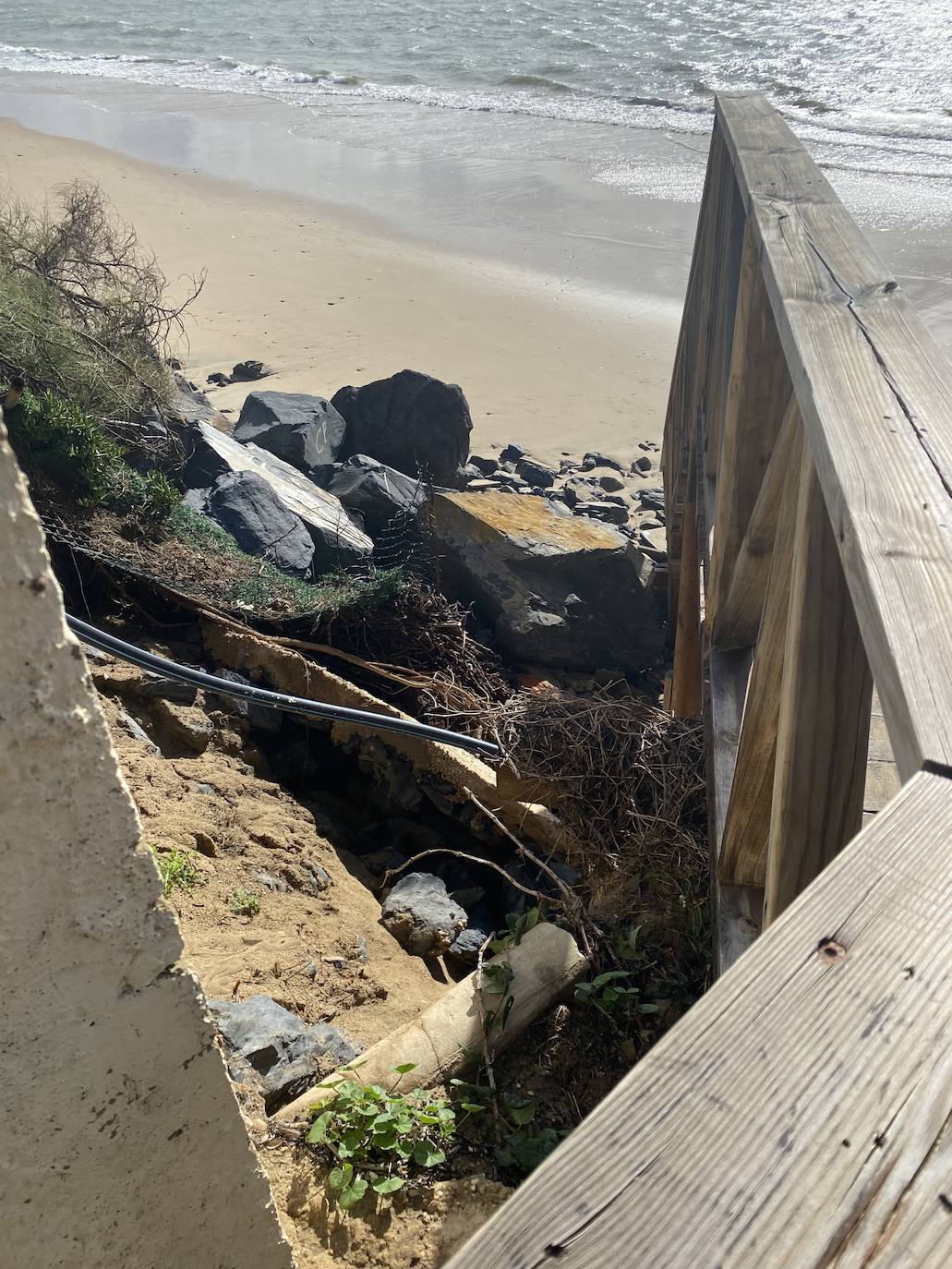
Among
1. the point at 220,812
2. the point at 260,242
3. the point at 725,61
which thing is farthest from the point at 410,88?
the point at 220,812

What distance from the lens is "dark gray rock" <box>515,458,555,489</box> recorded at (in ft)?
25.3

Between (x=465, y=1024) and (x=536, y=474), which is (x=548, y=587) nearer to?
(x=536, y=474)

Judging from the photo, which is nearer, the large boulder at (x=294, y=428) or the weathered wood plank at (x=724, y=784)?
the weathered wood plank at (x=724, y=784)

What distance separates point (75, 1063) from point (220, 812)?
2.35 meters

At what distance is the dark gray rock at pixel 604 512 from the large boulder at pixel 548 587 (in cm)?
178

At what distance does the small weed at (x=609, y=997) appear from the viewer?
9.53ft

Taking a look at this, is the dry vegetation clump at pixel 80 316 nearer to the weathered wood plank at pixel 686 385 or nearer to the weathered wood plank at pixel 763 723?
the weathered wood plank at pixel 686 385

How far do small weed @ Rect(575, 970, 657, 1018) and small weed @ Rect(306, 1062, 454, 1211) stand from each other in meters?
0.60

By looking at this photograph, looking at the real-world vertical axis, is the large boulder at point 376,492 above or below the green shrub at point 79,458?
below

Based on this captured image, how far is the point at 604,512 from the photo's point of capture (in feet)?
24.0

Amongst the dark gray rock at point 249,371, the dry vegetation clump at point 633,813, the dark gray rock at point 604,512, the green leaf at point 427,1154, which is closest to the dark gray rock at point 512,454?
the dark gray rock at point 604,512

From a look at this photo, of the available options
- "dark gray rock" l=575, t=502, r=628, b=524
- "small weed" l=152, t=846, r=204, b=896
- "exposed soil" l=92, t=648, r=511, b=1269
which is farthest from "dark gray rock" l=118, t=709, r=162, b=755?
"dark gray rock" l=575, t=502, r=628, b=524

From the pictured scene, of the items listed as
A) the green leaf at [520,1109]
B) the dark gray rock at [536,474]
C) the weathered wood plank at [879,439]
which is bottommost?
the dark gray rock at [536,474]

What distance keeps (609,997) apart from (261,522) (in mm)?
3595
